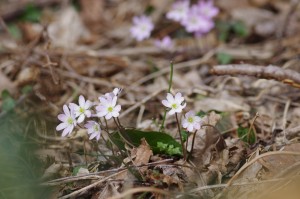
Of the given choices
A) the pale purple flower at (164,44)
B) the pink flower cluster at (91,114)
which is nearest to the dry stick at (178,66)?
the pale purple flower at (164,44)

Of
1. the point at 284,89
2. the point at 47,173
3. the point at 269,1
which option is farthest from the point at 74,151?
the point at 269,1

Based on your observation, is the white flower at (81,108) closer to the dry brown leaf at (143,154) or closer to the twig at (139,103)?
the dry brown leaf at (143,154)

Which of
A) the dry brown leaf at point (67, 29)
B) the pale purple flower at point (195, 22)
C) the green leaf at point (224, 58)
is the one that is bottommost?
the green leaf at point (224, 58)

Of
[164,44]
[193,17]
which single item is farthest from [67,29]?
[193,17]

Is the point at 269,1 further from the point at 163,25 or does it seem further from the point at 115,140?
the point at 115,140

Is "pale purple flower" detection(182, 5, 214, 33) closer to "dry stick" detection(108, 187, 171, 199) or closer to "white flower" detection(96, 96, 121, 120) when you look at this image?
"white flower" detection(96, 96, 121, 120)

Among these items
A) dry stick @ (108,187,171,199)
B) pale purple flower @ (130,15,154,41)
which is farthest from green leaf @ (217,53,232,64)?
dry stick @ (108,187,171,199)

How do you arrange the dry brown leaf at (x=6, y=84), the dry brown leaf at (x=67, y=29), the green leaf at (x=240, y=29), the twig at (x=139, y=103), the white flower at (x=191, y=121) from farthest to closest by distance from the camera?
the dry brown leaf at (x=67, y=29) < the green leaf at (x=240, y=29) < the dry brown leaf at (x=6, y=84) < the twig at (x=139, y=103) < the white flower at (x=191, y=121)
